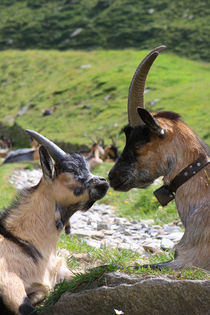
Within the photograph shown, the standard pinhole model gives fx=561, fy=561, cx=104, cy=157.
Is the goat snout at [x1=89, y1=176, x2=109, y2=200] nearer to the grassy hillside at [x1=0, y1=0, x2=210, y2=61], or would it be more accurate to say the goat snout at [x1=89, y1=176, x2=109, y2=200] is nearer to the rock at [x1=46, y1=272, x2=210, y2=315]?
the rock at [x1=46, y1=272, x2=210, y2=315]

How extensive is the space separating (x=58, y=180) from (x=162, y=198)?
1.24 metres

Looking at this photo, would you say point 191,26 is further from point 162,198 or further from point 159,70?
point 162,198

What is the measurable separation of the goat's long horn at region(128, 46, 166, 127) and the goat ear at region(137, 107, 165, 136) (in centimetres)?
25

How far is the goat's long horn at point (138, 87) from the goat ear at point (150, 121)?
0.25m

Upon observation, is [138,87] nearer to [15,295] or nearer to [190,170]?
[190,170]

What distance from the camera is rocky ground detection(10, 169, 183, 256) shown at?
30.4ft

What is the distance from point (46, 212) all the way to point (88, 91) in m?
38.2

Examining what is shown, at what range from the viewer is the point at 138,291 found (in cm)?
518

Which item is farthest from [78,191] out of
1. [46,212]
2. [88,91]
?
[88,91]

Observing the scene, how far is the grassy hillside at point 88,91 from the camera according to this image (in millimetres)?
33594

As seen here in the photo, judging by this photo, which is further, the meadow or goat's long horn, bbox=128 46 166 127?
the meadow

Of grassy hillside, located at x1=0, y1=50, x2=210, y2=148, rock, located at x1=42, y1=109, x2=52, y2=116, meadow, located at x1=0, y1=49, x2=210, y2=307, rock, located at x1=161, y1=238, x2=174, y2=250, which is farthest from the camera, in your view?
rock, located at x1=42, y1=109, x2=52, y2=116

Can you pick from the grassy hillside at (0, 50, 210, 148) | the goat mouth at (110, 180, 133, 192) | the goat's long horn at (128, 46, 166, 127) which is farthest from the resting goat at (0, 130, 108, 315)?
the grassy hillside at (0, 50, 210, 148)

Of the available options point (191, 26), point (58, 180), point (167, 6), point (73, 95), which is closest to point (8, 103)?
point (73, 95)
